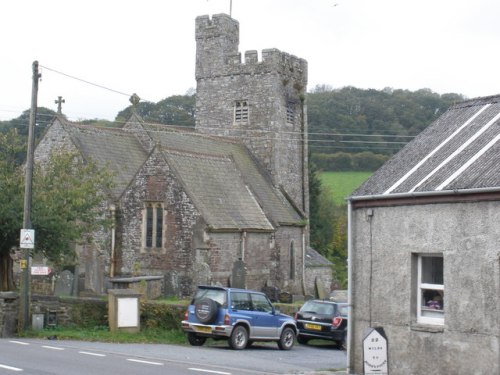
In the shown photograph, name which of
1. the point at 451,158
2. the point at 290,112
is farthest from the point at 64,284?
the point at 451,158

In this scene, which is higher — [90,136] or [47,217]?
[90,136]

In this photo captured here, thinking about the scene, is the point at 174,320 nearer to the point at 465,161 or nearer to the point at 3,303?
the point at 3,303

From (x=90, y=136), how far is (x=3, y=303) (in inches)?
722

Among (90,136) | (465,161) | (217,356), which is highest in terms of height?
(90,136)

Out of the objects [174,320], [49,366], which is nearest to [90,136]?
[174,320]

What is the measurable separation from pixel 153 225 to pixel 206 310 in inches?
552

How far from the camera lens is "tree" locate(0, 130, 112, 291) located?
26.5 metres

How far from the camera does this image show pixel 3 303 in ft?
76.0

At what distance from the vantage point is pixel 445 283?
47.9 ft

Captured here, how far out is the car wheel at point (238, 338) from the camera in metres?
21.8

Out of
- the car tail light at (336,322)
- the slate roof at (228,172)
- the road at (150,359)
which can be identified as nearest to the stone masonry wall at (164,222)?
the slate roof at (228,172)

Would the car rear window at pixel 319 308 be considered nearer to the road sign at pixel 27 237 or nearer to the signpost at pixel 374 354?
the road sign at pixel 27 237

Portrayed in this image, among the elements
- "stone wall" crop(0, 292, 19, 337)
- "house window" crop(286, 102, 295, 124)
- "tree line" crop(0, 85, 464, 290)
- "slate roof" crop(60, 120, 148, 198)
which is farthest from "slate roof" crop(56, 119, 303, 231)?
"stone wall" crop(0, 292, 19, 337)

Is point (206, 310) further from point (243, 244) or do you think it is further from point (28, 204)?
point (243, 244)
